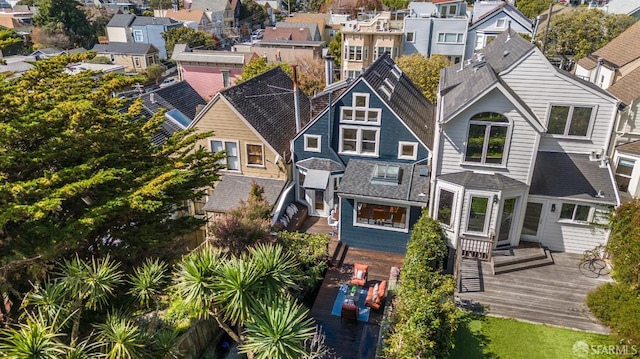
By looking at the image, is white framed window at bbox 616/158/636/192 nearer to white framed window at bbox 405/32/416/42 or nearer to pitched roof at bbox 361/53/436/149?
pitched roof at bbox 361/53/436/149

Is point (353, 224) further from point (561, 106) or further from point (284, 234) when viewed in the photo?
point (561, 106)

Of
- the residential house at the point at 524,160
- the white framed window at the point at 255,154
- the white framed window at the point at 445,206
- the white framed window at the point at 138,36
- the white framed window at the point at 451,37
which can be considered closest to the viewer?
the residential house at the point at 524,160

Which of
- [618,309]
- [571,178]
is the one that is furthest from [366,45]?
[618,309]

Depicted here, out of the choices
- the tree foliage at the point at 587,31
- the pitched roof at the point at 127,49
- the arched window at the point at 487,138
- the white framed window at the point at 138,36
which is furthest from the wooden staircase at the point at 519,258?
the white framed window at the point at 138,36

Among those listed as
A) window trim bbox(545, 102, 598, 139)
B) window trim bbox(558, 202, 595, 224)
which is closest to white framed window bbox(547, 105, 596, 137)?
window trim bbox(545, 102, 598, 139)

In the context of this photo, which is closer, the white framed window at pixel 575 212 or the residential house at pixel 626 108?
the white framed window at pixel 575 212

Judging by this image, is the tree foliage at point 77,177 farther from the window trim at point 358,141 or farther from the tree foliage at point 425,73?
the tree foliage at point 425,73

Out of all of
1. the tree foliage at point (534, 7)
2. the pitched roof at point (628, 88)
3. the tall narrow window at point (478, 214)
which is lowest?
the tall narrow window at point (478, 214)


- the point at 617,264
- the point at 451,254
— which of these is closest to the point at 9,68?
the point at 451,254
